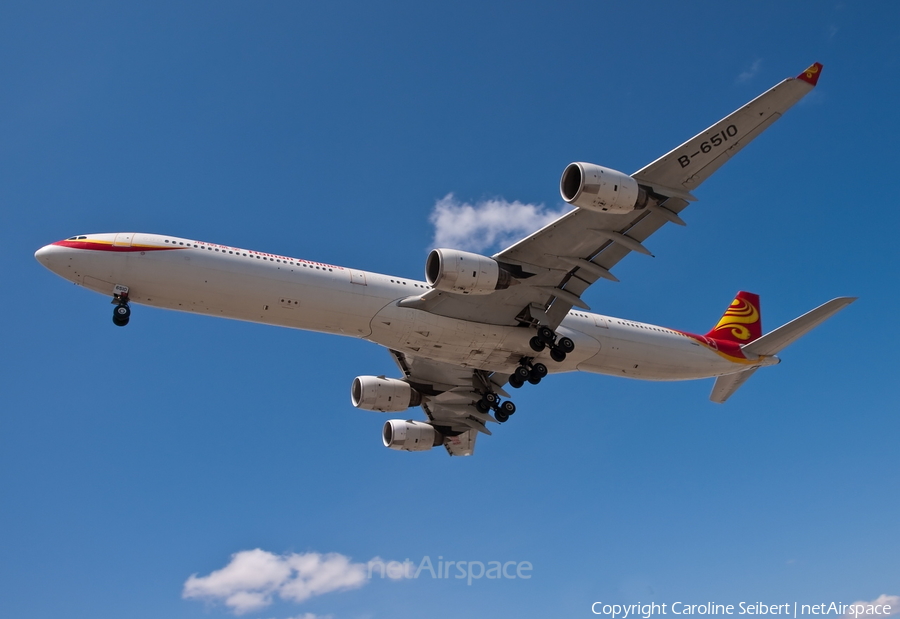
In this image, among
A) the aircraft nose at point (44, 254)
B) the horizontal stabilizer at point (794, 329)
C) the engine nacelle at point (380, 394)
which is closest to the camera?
the aircraft nose at point (44, 254)

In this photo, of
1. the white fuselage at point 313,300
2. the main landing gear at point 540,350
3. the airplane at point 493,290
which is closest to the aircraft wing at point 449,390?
the airplane at point 493,290

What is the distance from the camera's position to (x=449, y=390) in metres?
34.9

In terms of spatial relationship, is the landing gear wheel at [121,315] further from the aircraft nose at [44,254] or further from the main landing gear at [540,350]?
the main landing gear at [540,350]

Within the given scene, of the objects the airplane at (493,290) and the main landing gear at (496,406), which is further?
the main landing gear at (496,406)

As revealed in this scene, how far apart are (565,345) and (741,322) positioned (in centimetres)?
1283

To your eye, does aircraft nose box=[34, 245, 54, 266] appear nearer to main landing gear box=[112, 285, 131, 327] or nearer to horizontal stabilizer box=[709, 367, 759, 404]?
main landing gear box=[112, 285, 131, 327]

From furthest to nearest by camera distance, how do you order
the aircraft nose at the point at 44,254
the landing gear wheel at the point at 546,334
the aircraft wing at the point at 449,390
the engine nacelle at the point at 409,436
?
1. the engine nacelle at the point at 409,436
2. the aircraft wing at the point at 449,390
3. the landing gear wheel at the point at 546,334
4. the aircraft nose at the point at 44,254

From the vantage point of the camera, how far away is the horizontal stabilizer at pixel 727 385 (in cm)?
3581

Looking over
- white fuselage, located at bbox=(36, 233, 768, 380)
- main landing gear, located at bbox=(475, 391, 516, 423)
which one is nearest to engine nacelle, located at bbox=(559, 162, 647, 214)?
white fuselage, located at bbox=(36, 233, 768, 380)

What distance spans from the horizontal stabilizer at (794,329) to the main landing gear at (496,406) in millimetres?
11564

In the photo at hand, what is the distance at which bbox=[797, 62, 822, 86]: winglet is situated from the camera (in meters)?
24.1

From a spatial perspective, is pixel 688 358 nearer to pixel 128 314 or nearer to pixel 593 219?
pixel 593 219

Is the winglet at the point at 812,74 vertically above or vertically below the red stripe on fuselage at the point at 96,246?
above

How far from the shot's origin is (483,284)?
25469mm
